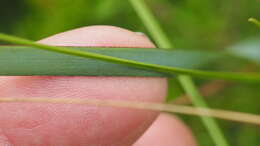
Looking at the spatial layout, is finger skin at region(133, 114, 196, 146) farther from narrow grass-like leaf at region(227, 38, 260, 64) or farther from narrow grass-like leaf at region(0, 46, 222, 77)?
narrow grass-like leaf at region(0, 46, 222, 77)

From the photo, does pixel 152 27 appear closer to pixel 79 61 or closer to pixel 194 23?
pixel 79 61

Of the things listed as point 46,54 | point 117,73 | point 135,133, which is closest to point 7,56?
point 46,54

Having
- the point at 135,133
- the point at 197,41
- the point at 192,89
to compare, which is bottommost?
the point at 135,133

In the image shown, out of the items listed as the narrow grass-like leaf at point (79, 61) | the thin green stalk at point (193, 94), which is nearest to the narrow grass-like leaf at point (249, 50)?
the thin green stalk at point (193, 94)

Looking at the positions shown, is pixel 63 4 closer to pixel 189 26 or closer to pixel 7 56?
pixel 189 26

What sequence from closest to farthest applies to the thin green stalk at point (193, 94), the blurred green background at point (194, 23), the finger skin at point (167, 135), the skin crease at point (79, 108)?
1. the skin crease at point (79, 108)
2. the thin green stalk at point (193, 94)
3. the finger skin at point (167, 135)
4. the blurred green background at point (194, 23)

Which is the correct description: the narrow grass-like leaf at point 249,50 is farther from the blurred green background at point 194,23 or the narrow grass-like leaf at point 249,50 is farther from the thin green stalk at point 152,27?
the blurred green background at point 194,23

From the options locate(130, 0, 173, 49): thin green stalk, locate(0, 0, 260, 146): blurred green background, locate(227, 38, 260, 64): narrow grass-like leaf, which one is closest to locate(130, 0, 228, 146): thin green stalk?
locate(130, 0, 173, 49): thin green stalk
